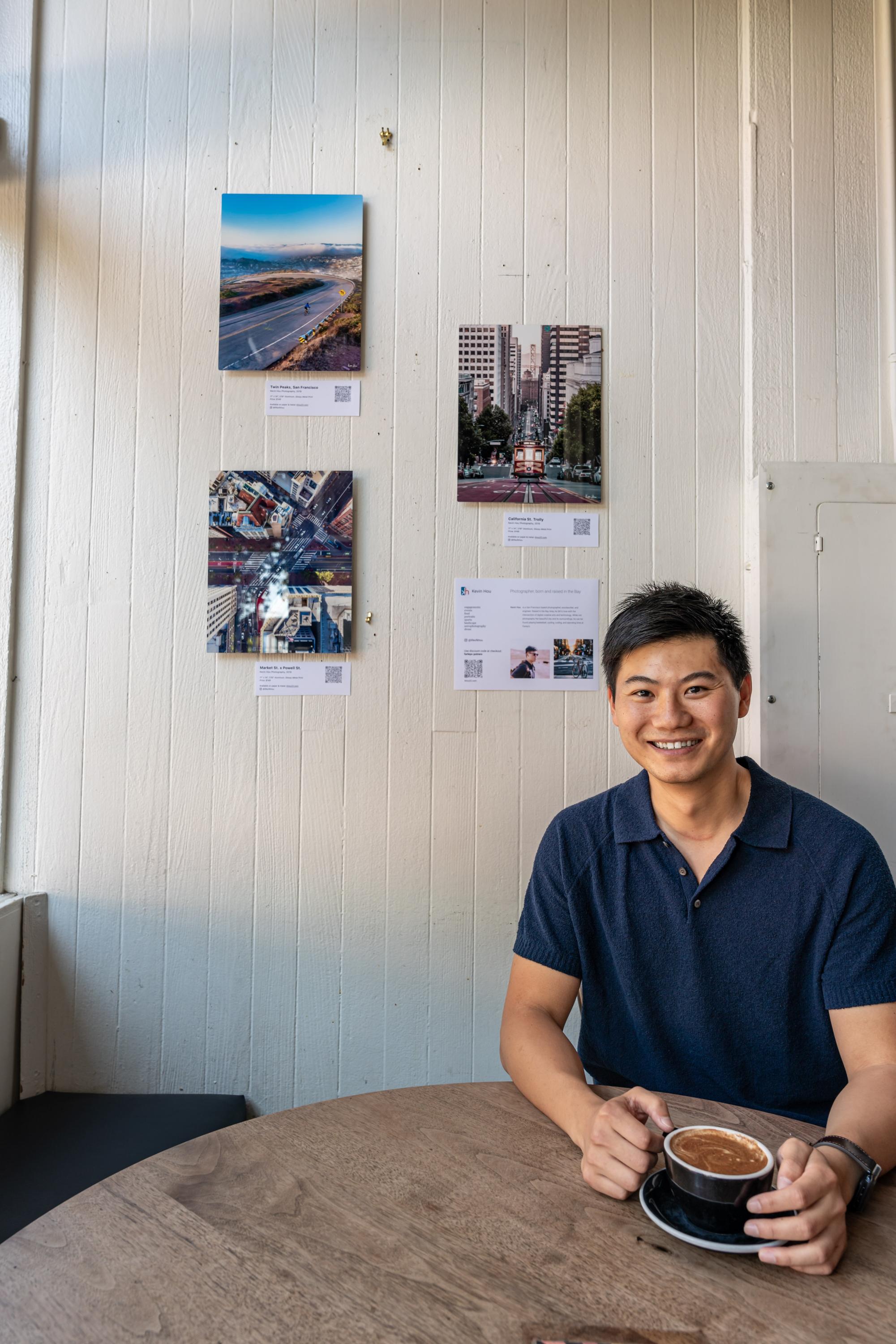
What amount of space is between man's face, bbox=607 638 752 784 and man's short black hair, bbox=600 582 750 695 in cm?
1

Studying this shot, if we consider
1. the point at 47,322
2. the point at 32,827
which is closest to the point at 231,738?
the point at 32,827

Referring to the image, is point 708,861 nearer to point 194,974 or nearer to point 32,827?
point 194,974

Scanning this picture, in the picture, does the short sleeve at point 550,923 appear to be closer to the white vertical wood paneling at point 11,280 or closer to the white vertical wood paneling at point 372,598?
the white vertical wood paneling at point 372,598

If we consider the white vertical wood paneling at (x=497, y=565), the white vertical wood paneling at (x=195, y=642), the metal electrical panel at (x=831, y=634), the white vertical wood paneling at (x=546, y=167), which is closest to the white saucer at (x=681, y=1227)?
the white vertical wood paneling at (x=497, y=565)

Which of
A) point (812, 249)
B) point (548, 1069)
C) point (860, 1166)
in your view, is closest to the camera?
point (860, 1166)

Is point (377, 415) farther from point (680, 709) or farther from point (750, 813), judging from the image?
point (750, 813)

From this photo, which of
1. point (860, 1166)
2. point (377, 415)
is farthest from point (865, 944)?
point (377, 415)

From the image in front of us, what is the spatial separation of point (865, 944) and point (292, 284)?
180 cm

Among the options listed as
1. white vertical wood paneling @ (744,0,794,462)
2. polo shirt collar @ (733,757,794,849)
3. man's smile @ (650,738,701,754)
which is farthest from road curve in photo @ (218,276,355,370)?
polo shirt collar @ (733,757,794,849)

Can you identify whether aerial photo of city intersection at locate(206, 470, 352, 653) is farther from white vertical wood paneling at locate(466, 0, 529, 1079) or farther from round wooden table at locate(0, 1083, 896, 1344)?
round wooden table at locate(0, 1083, 896, 1344)

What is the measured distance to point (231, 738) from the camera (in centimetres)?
179

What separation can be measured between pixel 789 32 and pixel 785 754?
1750 millimetres

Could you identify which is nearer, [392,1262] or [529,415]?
[392,1262]

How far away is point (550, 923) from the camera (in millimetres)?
1163
